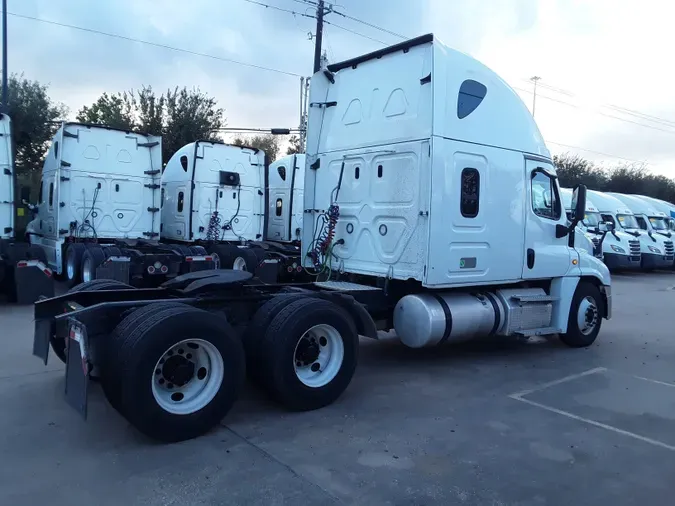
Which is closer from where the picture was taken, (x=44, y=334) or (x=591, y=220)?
(x=44, y=334)

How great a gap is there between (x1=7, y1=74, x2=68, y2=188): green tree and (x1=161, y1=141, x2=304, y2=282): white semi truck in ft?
33.4

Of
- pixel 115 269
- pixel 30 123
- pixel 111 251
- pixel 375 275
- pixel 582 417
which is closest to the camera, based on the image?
pixel 582 417

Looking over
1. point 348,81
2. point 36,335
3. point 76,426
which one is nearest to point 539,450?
point 76,426

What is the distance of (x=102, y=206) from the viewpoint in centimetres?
1299

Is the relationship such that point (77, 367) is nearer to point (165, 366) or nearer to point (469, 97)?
point (165, 366)

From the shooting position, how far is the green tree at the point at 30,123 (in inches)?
859

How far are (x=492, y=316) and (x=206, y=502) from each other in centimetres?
479

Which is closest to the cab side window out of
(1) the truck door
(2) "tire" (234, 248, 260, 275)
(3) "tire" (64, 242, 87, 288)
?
(1) the truck door

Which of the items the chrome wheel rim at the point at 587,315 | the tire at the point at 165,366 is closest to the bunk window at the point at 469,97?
the chrome wheel rim at the point at 587,315

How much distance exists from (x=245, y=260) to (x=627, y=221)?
18181 mm

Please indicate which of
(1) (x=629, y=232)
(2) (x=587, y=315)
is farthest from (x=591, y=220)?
(2) (x=587, y=315)

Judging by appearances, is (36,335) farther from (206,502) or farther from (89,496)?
(206,502)

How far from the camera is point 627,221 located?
974 inches

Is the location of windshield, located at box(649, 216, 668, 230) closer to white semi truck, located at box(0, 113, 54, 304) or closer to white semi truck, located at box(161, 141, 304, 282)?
white semi truck, located at box(161, 141, 304, 282)
